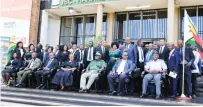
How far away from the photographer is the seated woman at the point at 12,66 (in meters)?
8.79

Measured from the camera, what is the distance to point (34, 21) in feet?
46.2

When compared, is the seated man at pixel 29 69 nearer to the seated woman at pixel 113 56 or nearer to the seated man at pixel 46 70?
the seated man at pixel 46 70

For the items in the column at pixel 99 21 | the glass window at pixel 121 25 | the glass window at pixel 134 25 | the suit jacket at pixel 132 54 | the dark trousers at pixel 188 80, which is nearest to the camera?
the dark trousers at pixel 188 80

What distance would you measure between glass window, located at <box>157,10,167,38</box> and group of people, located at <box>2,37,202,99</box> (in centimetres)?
535

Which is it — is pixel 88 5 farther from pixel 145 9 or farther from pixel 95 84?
pixel 95 84

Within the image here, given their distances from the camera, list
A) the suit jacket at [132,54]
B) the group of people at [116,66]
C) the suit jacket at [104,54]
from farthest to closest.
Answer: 1. the suit jacket at [104,54]
2. the suit jacket at [132,54]
3. the group of people at [116,66]

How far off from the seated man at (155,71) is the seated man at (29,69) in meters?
3.81

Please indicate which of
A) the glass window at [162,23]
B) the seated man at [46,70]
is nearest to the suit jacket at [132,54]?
the seated man at [46,70]

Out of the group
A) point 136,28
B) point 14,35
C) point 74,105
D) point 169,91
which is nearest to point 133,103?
point 74,105

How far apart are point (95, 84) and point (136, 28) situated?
6.61 m

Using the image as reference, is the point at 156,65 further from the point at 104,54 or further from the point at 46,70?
→ the point at 46,70

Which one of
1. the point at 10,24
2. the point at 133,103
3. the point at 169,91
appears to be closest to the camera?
the point at 133,103

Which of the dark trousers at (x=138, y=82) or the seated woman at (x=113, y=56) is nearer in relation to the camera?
the dark trousers at (x=138, y=82)

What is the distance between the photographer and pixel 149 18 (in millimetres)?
13102
